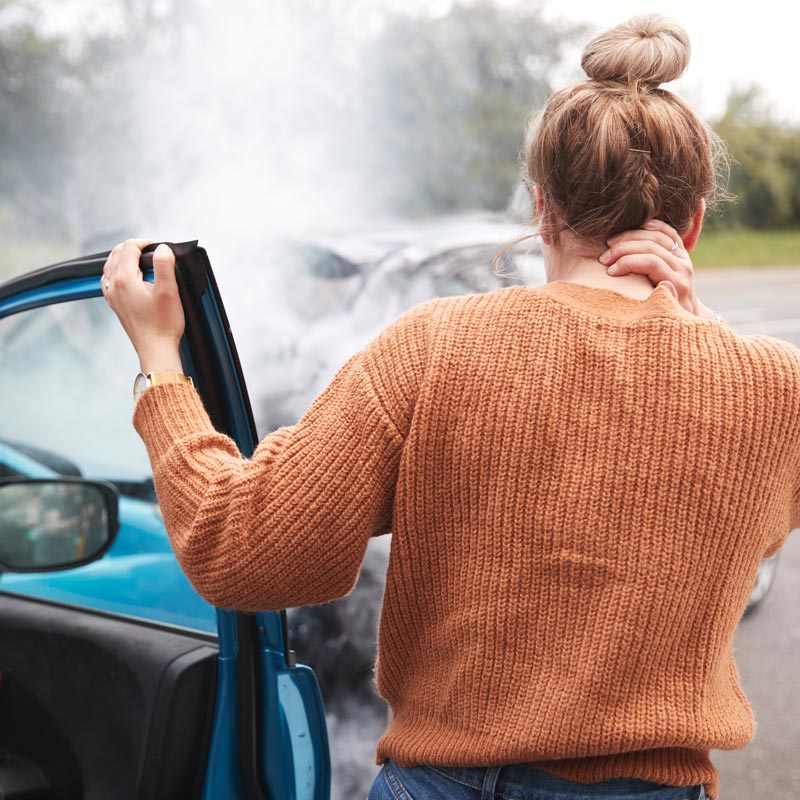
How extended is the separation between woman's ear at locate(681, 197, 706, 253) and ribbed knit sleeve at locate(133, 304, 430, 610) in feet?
1.22

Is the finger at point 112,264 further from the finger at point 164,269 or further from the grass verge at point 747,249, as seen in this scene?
the grass verge at point 747,249

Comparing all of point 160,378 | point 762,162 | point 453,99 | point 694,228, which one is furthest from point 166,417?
point 762,162

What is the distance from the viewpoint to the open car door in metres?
1.38

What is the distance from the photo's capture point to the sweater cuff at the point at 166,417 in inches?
46.0

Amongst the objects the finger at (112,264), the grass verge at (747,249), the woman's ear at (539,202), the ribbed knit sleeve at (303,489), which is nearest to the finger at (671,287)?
the woman's ear at (539,202)

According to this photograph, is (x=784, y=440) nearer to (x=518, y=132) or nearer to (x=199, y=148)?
(x=199, y=148)

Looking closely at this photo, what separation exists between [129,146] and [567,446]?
837 cm

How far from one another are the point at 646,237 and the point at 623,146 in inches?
4.5

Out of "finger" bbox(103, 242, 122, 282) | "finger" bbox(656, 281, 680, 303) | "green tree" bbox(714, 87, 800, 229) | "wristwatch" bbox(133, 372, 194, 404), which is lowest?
"green tree" bbox(714, 87, 800, 229)

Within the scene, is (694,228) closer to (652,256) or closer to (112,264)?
(652,256)

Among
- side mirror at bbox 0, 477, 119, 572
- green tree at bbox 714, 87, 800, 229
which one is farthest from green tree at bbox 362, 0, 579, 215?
green tree at bbox 714, 87, 800, 229

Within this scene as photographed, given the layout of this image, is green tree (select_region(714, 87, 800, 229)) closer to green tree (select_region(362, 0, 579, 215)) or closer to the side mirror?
green tree (select_region(362, 0, 579, 215))

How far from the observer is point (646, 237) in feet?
3.77

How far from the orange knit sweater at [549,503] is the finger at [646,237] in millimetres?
73
